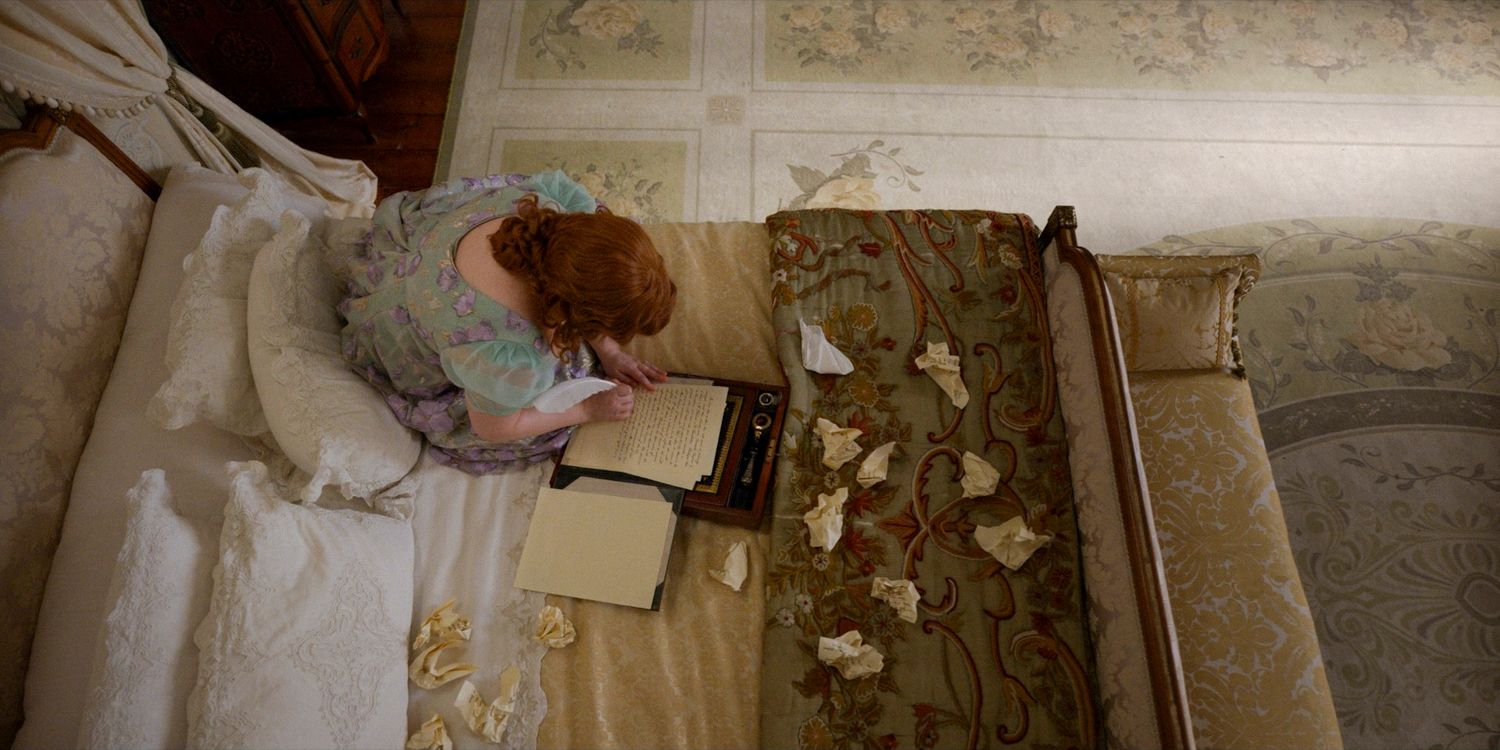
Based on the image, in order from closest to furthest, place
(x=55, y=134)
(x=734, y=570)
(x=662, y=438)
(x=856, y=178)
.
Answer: (x=55, y=134) → (x=734, y=570) → (x=662, y=438) → (x=856, y=178)

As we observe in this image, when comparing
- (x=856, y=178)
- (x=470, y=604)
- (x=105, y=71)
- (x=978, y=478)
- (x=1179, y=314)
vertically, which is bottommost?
(x=470, y=604)

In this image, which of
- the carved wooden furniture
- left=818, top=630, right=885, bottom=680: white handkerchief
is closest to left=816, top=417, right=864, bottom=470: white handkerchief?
left=818, top=630, right=885, bottom=680: white handkerchief

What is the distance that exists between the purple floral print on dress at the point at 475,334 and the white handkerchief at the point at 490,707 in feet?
1.83

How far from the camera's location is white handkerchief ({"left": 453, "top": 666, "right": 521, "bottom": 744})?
46.7 inches

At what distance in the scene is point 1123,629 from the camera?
3.58 feet

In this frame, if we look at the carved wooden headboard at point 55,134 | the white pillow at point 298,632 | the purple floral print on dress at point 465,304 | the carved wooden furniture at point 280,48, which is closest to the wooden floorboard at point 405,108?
the carved wooden furniture at point 280,48

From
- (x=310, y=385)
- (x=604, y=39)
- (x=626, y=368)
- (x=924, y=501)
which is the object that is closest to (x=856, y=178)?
(x=604, y=39)

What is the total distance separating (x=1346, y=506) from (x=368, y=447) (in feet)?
7.14

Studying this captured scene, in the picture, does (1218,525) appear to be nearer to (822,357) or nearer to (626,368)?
(822,357)

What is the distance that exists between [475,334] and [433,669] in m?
0.56

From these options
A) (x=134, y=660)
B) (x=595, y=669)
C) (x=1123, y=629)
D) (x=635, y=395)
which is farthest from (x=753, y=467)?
(x=134, y=660)

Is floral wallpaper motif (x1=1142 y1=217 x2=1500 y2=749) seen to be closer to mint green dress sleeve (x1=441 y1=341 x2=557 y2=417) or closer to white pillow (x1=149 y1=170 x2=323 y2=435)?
mint green dress sleeve (x1=441 y1=341 x2=557 y2=417)

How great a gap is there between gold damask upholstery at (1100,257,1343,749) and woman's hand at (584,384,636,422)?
0.98 metres

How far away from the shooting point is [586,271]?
1102 millimetres
